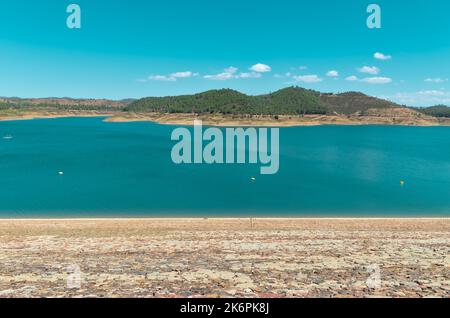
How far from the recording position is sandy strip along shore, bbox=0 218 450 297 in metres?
10.0

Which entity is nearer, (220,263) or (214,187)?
(220,263)

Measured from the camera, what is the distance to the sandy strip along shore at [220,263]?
32.9ft

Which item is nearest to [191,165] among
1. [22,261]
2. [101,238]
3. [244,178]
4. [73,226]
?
[244,178]

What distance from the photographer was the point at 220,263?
44.0ft

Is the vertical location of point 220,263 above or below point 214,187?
above

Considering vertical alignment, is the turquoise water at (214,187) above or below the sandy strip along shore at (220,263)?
below

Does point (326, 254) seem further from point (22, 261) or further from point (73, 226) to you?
point (73, 226)

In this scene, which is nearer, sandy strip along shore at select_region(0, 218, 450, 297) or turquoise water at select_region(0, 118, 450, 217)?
sandy strip along shore at select_region(0, 218, 450, 297)

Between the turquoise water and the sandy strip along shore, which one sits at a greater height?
the sandy strip along shore

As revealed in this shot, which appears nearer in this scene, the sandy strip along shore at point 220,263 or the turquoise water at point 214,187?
the sandy strip along shore at point 220,263

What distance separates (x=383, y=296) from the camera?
923 centimetres
